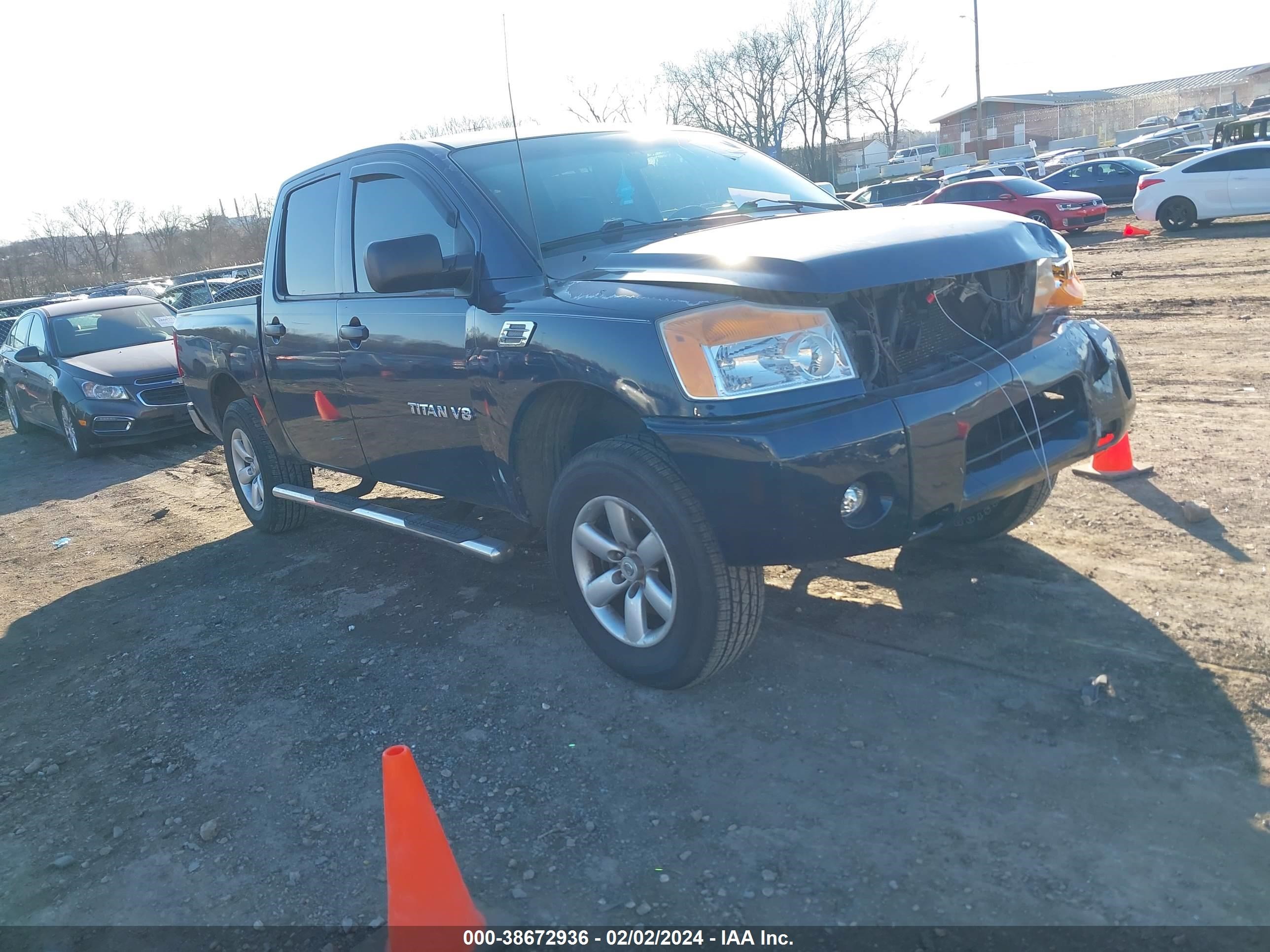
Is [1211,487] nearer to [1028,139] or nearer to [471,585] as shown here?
[471,585]

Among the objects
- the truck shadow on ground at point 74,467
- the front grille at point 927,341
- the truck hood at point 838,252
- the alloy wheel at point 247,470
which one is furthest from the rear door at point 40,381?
the front grille at point 927,341

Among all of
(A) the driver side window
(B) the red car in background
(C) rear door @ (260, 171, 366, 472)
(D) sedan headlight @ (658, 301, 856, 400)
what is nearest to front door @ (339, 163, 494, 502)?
(C) rear door @ (260, 171, 366, 472)

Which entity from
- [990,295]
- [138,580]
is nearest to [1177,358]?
[990,295]

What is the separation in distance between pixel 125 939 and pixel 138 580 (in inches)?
151

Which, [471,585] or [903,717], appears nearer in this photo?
[903,717]

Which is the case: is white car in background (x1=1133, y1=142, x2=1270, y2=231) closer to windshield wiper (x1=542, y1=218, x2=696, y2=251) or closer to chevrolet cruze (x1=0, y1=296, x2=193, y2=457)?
chevrolet cruze (x1=0, y1=296, x2=193, y2=457)

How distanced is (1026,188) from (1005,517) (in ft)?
67.7

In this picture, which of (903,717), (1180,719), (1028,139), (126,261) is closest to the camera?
(1180,719)

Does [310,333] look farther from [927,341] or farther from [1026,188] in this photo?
[1026,188]

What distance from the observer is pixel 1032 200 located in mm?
21719

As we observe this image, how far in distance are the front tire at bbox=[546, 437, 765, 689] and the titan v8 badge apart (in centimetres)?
57

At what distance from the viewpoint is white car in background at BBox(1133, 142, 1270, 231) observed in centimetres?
1789

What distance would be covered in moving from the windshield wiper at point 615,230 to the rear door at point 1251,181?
17.7 metres

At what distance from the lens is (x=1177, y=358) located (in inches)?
321
